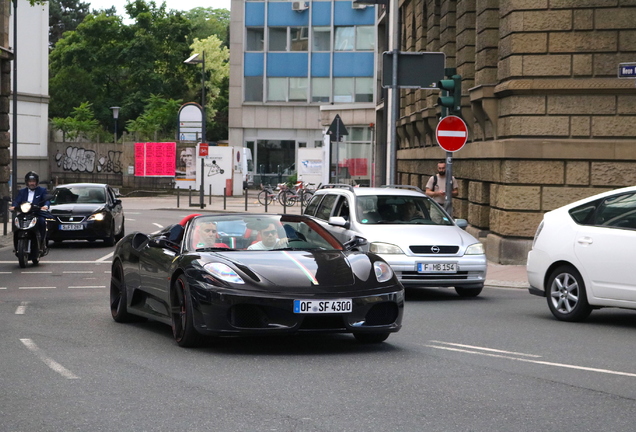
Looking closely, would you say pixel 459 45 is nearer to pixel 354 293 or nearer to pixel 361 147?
pixel 354 293

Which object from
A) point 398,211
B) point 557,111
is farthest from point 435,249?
point 557,111

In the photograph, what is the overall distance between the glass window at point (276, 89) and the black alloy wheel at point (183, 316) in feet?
201

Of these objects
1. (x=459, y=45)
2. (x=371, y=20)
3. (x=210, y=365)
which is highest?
(x=371, y=20)

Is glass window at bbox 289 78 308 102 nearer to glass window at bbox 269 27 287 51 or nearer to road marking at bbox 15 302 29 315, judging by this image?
glass window at bbox 269 27 287 51

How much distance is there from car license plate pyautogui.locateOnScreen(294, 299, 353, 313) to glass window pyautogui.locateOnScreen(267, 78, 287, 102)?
61827mm

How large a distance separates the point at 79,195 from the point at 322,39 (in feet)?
151

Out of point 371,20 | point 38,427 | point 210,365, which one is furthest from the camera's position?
point 371,20

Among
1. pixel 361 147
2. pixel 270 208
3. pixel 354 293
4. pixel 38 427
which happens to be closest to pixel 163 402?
pixel 38 427

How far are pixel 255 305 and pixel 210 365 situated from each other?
65cm

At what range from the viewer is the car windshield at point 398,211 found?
15484 mm

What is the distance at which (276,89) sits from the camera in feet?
231

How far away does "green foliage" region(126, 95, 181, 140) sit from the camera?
75688 mm

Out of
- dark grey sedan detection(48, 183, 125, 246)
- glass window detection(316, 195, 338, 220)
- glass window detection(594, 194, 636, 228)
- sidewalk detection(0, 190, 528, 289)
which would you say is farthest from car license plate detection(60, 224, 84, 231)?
glass window detection(594, 194, 636, 228)

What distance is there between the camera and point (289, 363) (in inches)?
338
